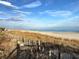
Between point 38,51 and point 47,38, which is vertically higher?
point 47,38

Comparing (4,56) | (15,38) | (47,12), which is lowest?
(4,56)

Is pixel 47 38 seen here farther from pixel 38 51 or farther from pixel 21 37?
pixel 21 37

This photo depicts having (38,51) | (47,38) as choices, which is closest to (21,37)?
(38,51)

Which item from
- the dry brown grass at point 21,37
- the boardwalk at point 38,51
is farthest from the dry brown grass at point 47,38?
the boardwalk at point 38,51

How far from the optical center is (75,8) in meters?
5.96

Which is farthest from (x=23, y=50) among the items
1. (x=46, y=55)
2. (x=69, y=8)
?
(x=69, y=8)

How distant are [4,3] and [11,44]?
116 centimetres

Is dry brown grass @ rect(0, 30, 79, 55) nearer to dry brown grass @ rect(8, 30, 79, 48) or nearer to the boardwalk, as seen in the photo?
dry brown grass @ rect(8, 30, 79, 48)

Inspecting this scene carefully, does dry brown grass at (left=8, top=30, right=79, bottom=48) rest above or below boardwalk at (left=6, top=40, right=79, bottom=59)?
above

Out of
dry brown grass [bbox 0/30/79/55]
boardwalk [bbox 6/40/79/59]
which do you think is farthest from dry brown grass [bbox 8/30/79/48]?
boardwalk [bbox 6/40/79/59]

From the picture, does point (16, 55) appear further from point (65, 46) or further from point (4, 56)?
point (65, 46)

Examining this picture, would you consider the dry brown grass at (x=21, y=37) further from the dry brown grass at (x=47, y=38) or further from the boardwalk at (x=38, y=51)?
the boardwalk at (x=38, y=51)

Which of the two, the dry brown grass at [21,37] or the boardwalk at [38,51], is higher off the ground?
the dry brown grass at [21,37]

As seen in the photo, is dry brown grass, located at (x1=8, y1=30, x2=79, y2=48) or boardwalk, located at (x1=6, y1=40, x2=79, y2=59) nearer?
dry brown grass, located at (x1=8, y1=30, x2=79, y2=48)
